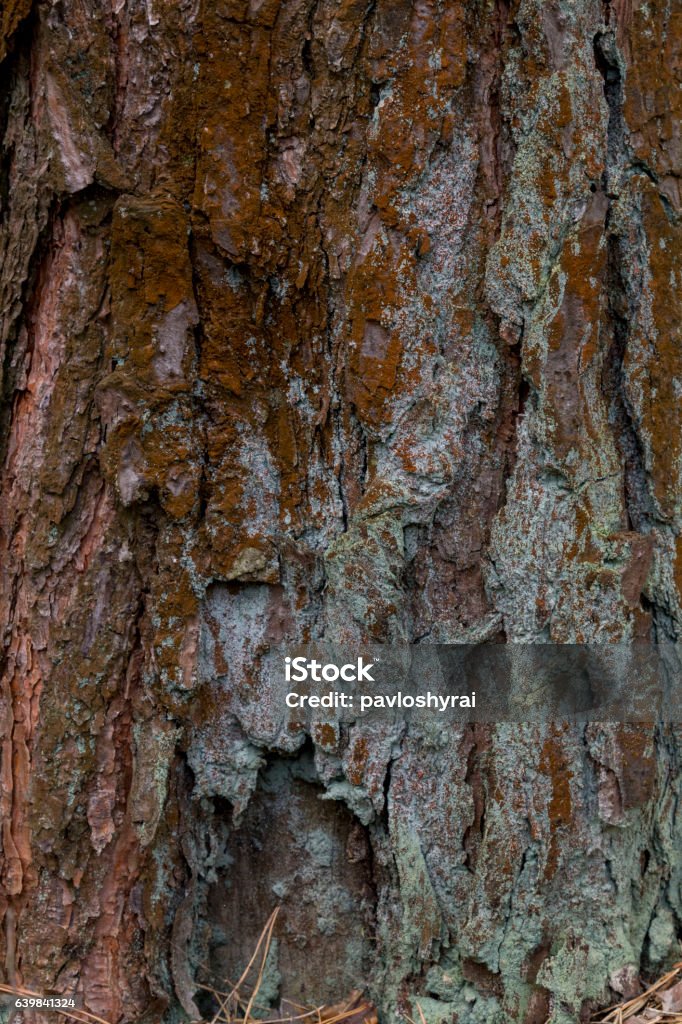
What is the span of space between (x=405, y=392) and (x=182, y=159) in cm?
53

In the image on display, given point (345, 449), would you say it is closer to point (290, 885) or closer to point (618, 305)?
point (618, 305)

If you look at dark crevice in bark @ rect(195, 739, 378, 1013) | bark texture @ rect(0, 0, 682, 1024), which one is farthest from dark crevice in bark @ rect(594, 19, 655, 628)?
dark crevice in bark @ rect(195, 739, 378, 1013)

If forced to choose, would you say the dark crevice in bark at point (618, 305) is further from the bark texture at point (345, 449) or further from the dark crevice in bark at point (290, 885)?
the dark crevice in bark at point (290, 885)

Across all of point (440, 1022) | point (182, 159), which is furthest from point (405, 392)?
point (440, 1022)

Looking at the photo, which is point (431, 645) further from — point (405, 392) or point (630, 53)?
point (630, 53)

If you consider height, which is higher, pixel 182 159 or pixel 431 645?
pixel 182 159

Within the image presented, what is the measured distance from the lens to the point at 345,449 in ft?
4.96

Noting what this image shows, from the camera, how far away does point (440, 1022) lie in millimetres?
1477

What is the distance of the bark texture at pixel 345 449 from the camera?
1420 mm

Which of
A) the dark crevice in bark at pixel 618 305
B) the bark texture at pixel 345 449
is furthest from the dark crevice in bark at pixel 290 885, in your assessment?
the dark crevice in bark at pixel 618 305

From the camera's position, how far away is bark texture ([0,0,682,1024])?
4.66ft

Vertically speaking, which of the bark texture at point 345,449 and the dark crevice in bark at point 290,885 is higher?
the bark texture at point 345,449

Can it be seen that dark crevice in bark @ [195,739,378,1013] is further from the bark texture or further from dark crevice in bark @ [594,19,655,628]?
dark crevice in bark @ [594,19,655,628]

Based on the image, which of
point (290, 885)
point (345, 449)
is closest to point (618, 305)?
point (345, 449)
